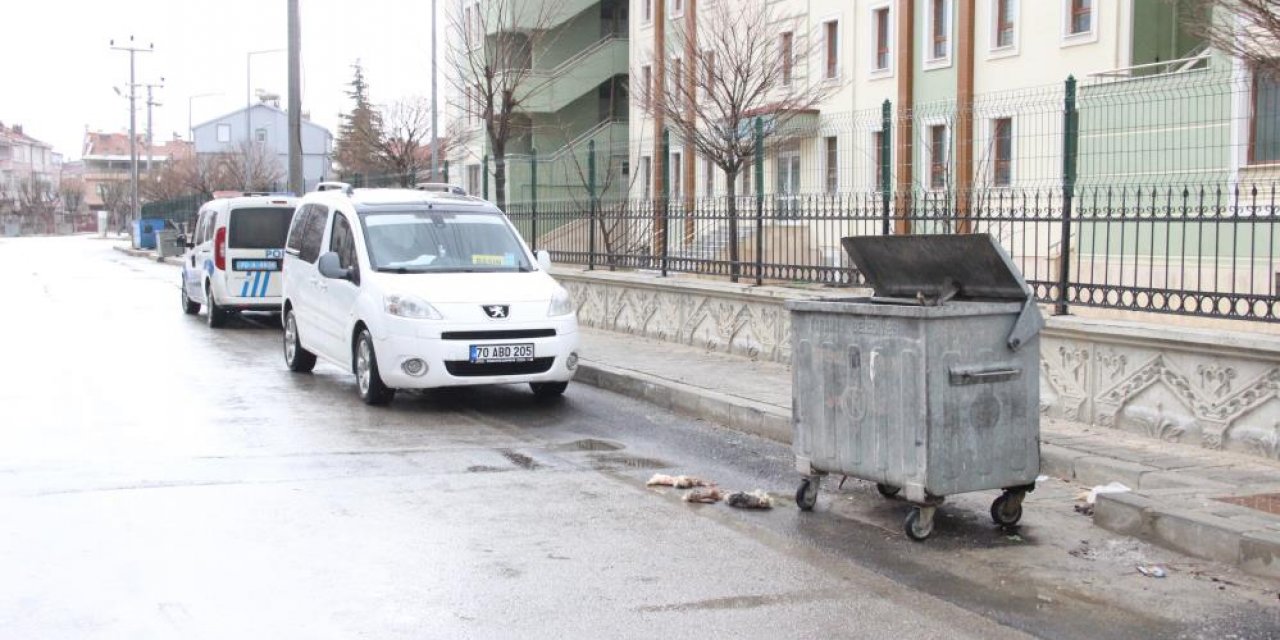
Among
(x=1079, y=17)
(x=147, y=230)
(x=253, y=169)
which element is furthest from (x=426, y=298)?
(x=253, y=169)

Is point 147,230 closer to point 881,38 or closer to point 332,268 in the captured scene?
point 881,38

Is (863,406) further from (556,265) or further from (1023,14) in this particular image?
(1023,14)

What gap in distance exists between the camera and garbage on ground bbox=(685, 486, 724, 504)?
297 inches

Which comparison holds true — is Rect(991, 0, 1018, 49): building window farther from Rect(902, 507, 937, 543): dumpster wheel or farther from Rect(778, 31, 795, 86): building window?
Rect(902, 507, 937, 543): dumpster wheel

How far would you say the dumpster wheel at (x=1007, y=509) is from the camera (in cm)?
693

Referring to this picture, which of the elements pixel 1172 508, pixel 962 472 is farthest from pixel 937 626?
pixel 1172 508

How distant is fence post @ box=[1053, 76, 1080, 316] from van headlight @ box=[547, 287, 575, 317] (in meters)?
4.21

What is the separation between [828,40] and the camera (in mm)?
31797

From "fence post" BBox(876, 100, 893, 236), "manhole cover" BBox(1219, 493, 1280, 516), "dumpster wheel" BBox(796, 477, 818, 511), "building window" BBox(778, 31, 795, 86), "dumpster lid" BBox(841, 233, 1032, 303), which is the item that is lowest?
"dumpster wheel" BBox(796, 477, 818, 511)

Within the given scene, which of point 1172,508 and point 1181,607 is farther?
point 1172,508

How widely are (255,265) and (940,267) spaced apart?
14.1 m

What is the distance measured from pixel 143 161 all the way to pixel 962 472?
159 meters

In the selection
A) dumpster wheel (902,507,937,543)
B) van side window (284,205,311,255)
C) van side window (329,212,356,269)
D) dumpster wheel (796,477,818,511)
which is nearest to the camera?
dumpster wheel (902,507,937,543)

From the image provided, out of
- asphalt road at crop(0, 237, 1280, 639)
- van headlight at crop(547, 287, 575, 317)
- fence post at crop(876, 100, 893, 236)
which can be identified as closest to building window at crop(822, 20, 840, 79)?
fence post at crop(876, 100, 893, 236)
